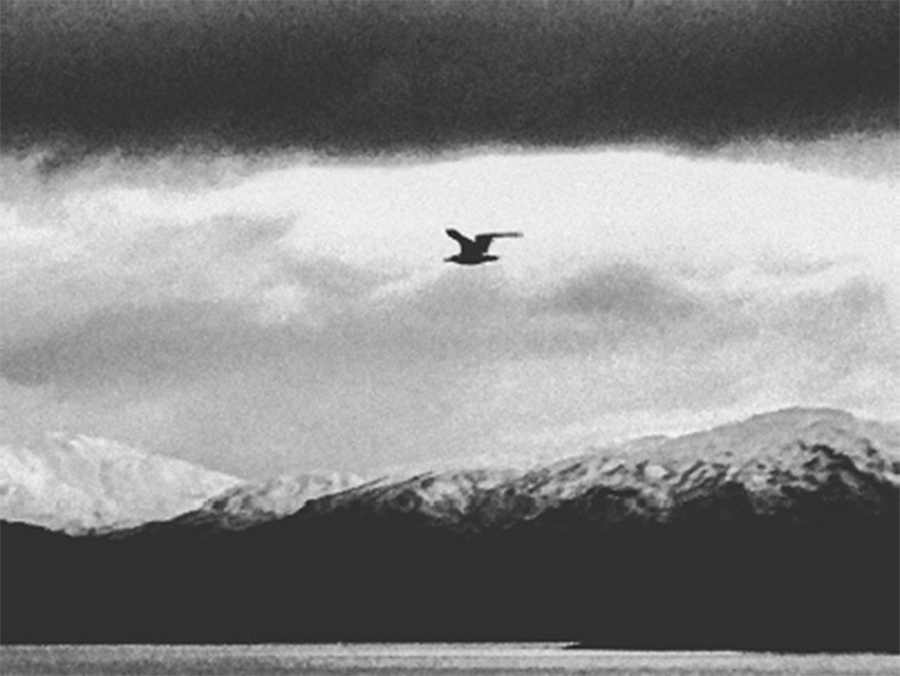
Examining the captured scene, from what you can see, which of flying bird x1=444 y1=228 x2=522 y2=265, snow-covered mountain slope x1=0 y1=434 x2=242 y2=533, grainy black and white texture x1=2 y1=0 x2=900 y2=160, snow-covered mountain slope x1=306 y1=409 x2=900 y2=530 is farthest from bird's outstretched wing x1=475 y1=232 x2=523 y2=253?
snow-covered mountain slope x1=0 y1=434 x2=242 y2=533

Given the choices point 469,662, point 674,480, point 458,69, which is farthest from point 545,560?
point 469,662

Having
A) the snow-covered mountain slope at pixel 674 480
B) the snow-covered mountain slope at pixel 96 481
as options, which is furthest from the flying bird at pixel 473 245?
the snow-covered mountain slope at pixel 96 481

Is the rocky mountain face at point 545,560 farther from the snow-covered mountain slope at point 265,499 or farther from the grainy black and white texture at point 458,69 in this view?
the grainy black and white texture at point 458,69

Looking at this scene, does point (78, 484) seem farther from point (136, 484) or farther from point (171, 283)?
point (171, 283)

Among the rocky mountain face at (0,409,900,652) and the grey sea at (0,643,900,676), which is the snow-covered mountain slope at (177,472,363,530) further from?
the grey sea at (0,643,900,676)

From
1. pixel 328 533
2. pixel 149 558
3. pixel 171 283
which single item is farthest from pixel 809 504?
pixel 171 283
